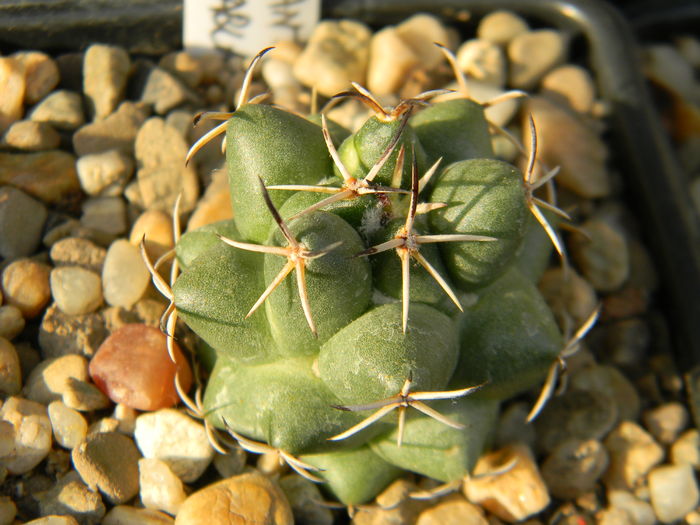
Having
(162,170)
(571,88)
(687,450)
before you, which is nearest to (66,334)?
(162,170)

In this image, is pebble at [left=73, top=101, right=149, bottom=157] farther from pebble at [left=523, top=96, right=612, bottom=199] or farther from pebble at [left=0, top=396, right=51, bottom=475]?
pebble at [left=523, top=96, right=612, bottom=199]

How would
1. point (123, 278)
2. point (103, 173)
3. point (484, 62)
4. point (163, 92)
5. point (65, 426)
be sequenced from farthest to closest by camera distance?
1. point (484, 62)
2. point (163, 92)
3. point (103, 173)
4. point (123, 278)
5. point (65, 426)

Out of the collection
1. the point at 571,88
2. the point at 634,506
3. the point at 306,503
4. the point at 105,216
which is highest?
the point at 571,88

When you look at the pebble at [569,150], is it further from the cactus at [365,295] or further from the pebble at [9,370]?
the pebble at [9,370]

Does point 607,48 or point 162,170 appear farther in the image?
point 607,48

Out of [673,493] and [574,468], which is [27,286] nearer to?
[574,468]

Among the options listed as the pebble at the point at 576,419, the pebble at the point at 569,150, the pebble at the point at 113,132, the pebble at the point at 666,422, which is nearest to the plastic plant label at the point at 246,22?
the pebble at the point at 113,132

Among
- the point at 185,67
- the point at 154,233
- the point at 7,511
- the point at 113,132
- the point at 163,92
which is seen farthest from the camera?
the point at 185,67

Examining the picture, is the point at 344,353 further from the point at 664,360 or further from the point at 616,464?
the point at 664,360
